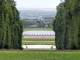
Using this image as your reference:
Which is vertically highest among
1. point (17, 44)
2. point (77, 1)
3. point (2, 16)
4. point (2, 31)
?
point (77, 1)

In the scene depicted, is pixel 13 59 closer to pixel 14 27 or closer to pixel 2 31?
pixel 2 31

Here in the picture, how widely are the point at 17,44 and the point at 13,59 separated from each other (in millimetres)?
19281

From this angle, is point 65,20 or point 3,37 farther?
point 65,20

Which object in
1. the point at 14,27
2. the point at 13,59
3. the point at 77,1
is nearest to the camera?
the point at 13,59

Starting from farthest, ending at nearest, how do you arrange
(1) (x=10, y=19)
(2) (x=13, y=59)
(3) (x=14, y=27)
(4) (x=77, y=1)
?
1. (3) (x=14, y=27)
2. (1) (x=10, y=19)
3. (4) (x=77, y=1)
4. (2) (x=13, y=59)

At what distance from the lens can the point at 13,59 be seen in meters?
10.6

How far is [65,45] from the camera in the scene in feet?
88.4

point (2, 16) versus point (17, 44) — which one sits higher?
point (2, 16)

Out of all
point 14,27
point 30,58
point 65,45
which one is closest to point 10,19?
point 14,27

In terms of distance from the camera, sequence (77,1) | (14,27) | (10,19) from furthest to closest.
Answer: (14,27) < (10,19) < (77,1)

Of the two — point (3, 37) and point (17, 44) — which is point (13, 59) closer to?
point (3, 37)

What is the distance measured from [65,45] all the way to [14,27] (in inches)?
301

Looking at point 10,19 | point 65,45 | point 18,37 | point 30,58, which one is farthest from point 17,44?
point 30,58

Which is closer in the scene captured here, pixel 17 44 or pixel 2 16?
pixel 2 16
